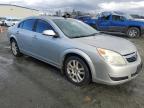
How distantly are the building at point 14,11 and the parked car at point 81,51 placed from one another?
2482 inches

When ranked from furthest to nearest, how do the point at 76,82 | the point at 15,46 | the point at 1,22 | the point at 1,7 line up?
the point at 1,7
the point at 1,22
the point at 15,46
the point at 76,82

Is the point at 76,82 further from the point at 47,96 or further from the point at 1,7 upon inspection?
the point at 1,7

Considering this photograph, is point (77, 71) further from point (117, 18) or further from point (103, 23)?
point (103, 23)

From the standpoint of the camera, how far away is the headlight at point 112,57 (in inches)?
175

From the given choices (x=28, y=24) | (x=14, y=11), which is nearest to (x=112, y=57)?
(x=28, y=24)

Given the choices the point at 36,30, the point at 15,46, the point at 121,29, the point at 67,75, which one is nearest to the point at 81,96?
the point at 67,75

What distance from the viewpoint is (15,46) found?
773cm

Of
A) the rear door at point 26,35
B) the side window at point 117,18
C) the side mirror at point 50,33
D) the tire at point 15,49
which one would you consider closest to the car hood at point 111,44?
the side mirror at point 50,33

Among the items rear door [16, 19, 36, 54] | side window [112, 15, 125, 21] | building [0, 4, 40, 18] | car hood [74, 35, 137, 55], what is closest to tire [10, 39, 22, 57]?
rear door [16, 19, 36, 54]

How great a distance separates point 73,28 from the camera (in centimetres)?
587

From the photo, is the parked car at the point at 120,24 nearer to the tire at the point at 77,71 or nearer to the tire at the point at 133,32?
the tire at the point at 133,32

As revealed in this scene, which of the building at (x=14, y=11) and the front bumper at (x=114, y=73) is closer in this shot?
the front bumper at (x=114, y=73)

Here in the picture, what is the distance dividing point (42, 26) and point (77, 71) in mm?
1954

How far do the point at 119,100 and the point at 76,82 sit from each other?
3.81 feet
